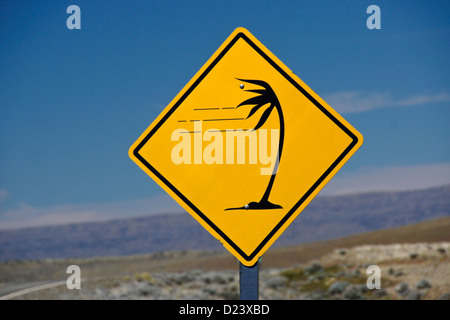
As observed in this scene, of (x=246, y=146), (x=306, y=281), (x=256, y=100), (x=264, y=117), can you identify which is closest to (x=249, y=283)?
(x=246, y=146)

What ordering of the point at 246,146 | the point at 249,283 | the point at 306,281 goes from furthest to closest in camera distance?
1. the point at 306,281
2. the point at 246,146
3. the point at 249,283

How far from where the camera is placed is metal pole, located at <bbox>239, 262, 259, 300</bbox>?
4070 millimetres

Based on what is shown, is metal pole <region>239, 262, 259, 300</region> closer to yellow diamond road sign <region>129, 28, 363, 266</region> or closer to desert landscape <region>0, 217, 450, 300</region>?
yellow diamond road sign <region>129, 28, 363, 266</region>

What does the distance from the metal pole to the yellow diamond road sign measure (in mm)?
57

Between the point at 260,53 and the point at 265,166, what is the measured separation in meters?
0.97

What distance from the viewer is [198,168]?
4.30 metres

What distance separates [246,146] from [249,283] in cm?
108

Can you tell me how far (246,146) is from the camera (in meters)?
4.22

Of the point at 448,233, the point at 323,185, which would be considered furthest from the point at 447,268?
the point at 323,185

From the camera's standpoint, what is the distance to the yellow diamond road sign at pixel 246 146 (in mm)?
4191

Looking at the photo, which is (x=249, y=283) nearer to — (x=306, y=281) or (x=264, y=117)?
(x=264, y=117)
